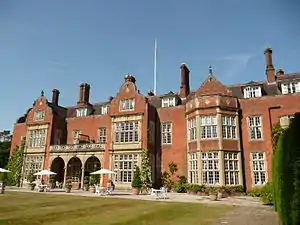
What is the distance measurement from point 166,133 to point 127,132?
440cm

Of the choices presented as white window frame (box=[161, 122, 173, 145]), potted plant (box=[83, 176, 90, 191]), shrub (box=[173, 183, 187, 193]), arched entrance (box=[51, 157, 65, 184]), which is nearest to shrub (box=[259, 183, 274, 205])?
shrub (box=[173, 183, 187, 193])

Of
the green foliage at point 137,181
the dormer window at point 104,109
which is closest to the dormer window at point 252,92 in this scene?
the green foliage at point 137,181

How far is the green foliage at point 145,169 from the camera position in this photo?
2758cm

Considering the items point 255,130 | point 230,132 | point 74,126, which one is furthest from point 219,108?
point 74,126

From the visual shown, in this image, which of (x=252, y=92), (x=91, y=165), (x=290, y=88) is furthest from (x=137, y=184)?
(x=290, y=88)

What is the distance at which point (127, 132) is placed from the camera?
3048 cm

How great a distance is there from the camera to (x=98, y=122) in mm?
35031

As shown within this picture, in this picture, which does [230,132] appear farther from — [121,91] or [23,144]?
[23,144]

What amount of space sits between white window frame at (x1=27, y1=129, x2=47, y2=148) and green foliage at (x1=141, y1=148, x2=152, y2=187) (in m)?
14.7

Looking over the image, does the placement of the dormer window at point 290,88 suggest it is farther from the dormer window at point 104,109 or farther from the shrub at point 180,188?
the dormer window at point 104,109

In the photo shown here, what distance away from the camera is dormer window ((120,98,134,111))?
3136 centimetres

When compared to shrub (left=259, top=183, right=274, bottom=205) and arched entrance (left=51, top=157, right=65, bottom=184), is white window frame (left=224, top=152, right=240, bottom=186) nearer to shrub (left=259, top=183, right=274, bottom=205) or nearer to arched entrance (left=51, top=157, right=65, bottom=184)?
shrub (left=259, top=183, right=274, bottom=205)

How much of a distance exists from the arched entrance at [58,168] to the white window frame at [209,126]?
18728mm

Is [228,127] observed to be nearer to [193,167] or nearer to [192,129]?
[192,129]
